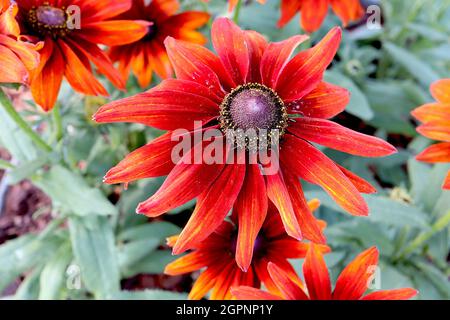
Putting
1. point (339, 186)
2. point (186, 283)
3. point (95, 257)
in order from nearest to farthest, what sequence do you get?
point (339, 186)
point (95, 257)
point (186, 283)

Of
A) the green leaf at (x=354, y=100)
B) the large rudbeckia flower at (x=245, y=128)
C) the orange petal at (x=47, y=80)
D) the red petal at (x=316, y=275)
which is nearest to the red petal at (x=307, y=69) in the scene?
the large rudbeckia flower at (x=245, y=128)

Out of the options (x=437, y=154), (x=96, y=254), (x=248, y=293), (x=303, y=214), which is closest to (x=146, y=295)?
(x=96, y=254)

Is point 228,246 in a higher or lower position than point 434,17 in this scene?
lower

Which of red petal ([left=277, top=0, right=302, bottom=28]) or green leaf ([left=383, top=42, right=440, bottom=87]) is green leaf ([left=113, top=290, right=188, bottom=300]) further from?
green leaf ([left=383, top=42, right=440, bottom=87])

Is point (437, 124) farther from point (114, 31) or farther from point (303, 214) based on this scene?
point (114, 31)

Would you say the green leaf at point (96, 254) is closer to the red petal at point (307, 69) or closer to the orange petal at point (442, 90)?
the red petal at point (307, 69)

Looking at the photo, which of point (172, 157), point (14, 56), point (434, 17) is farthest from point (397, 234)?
point (14, 56)
